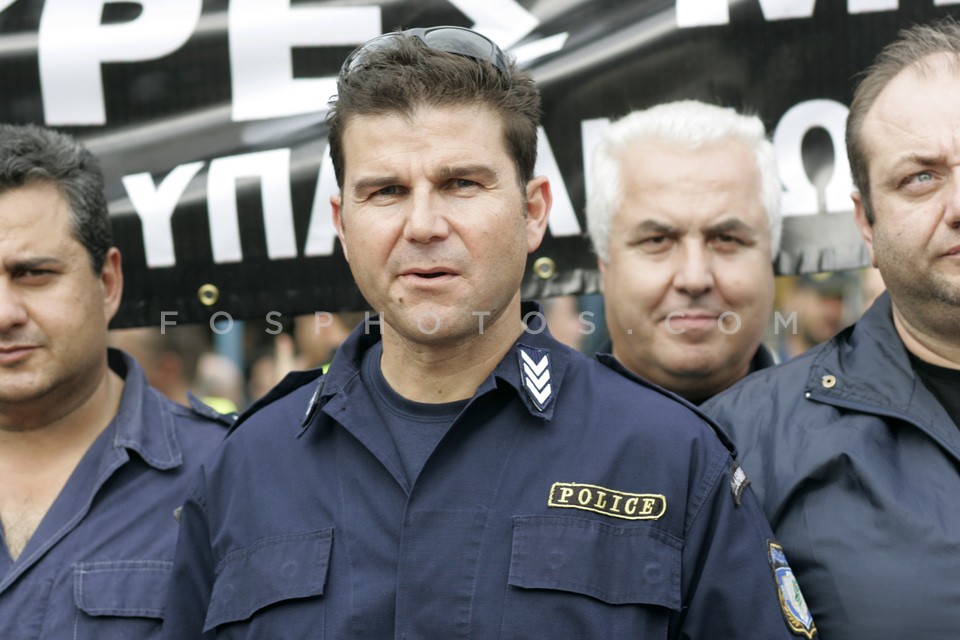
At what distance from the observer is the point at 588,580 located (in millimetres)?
2184

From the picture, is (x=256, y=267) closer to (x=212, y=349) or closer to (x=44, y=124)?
(x=44, y=124)

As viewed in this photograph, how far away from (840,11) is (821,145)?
0.41m

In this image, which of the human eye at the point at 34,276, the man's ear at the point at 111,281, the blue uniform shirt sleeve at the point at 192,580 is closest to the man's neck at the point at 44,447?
the man's ear at the point at 111,281

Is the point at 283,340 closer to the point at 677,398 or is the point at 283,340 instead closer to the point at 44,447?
the point at 44,447

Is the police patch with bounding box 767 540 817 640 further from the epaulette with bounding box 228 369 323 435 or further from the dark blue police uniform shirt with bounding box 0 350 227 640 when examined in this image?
the dark blue police uniform shirt with bounding box 0 350 227 640

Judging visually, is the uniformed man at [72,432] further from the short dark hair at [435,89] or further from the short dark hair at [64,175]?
the short dark hair at [435,89]

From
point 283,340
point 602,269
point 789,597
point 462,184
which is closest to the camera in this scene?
point 789,597

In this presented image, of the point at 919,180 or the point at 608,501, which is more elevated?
the point at 919,180

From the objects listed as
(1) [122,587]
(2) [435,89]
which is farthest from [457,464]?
(1) [122,587]

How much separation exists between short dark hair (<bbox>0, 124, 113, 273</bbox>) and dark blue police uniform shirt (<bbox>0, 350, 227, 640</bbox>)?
1.57ft

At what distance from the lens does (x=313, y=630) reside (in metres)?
2.25

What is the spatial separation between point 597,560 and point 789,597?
16.0 inches

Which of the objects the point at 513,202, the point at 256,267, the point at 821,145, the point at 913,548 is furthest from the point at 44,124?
the point at 913,548

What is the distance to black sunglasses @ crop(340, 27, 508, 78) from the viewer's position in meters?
2.48
